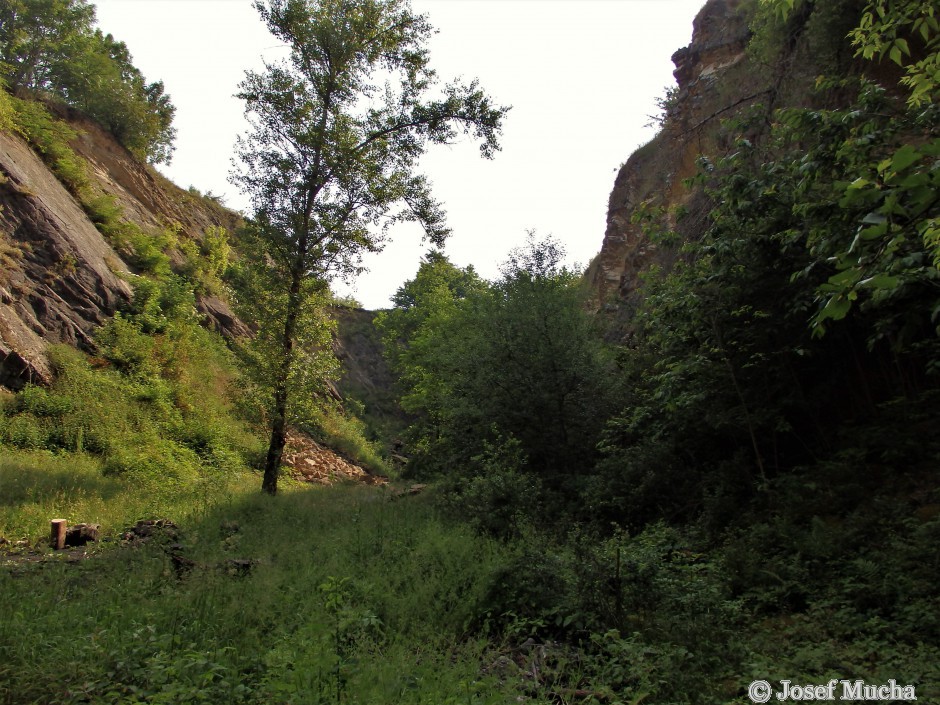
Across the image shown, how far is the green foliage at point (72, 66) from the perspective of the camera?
22.3m

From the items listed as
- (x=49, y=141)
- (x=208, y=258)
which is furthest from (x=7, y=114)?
(x=208, y=258)

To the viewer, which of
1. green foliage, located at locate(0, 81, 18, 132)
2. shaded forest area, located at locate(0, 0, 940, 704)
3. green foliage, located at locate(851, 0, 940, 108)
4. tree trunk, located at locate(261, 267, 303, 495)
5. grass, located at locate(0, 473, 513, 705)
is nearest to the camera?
green foliage, located at locate(851, 0, 940, 108)

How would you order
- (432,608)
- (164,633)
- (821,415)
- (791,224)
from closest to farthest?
(164,633) < (432,608) < (791,224) < (821,415)

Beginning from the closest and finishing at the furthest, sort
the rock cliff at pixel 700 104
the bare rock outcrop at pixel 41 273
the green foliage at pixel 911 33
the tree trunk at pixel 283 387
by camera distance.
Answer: the green foliage at pixel 911 33, the rock cliff at pixel 700 104, the bare rock outcrop at pixel 41 273, the tree trunk at pixel 283 387

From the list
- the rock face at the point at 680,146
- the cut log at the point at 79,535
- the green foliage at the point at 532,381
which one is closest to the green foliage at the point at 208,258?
the green foliage at the point at 532,381

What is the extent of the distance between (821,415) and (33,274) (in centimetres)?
1674

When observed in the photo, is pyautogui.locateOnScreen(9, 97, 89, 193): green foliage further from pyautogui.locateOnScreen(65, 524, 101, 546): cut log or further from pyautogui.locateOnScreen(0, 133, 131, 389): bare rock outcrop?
pyautogui.locateOnScreen(65, 524, 101, 546): cut log

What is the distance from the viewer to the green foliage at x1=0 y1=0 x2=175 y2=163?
22312 mm

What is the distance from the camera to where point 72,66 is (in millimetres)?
22578

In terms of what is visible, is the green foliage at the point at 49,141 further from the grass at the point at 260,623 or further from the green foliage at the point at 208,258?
the grass at the point at 260,623

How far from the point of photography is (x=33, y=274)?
13.3 meters

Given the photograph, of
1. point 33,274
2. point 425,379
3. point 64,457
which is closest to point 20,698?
point 64,457

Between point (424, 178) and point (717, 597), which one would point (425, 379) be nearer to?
point (424, 178)

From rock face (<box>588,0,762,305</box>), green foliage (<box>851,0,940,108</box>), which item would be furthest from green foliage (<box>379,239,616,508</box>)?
green foliage (<box>851,0,940,108</box>)
